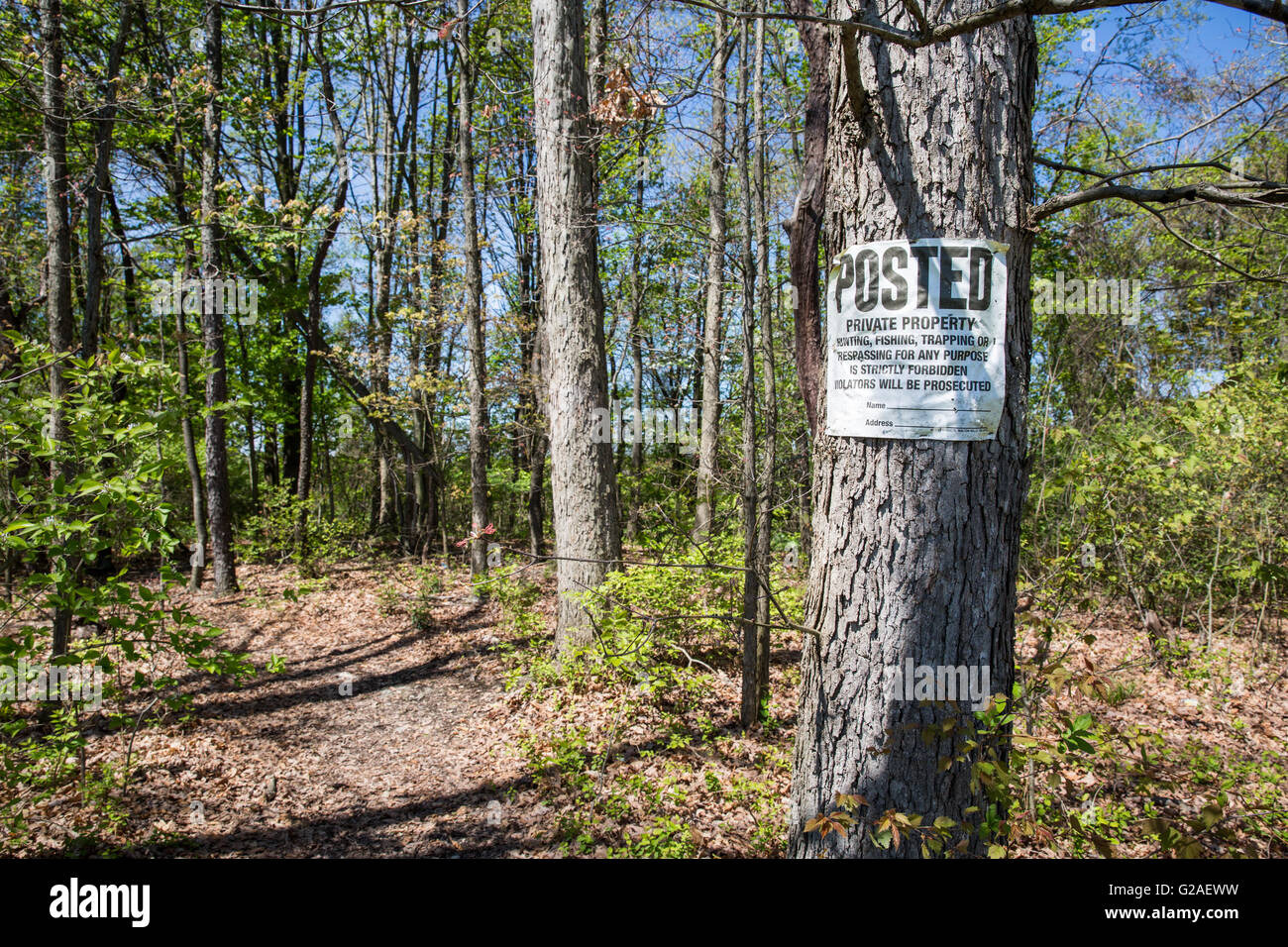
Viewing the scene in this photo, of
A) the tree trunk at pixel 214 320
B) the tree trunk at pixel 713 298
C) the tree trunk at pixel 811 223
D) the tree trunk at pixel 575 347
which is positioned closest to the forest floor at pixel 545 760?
the tree trunk at pixel 575 347

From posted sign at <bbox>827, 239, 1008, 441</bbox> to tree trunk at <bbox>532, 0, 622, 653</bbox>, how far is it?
4006mm

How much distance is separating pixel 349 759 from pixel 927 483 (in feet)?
16.2

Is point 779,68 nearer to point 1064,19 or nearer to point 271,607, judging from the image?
point 271,607

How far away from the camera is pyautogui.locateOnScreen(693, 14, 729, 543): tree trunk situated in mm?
4916

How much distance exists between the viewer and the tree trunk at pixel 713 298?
4916mm

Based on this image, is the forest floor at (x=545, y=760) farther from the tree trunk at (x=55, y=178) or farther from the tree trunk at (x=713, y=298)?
the tree trunk at (x=55, y=178)

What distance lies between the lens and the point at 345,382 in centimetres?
1274

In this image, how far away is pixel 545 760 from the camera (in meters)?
4.57

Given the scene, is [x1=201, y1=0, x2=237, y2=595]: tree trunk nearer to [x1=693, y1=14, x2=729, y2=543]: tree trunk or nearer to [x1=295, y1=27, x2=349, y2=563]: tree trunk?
[x1=295, y1=27, x2=349, y2=563]: tree trunk

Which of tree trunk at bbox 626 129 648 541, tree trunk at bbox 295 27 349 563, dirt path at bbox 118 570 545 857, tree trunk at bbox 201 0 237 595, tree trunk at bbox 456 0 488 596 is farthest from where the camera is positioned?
tree trunk at bbox 295 27 349 563

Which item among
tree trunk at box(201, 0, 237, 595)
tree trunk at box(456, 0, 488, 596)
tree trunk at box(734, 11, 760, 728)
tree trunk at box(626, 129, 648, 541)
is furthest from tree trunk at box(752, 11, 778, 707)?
tree trunk at box(201, 0, 237, 595)
